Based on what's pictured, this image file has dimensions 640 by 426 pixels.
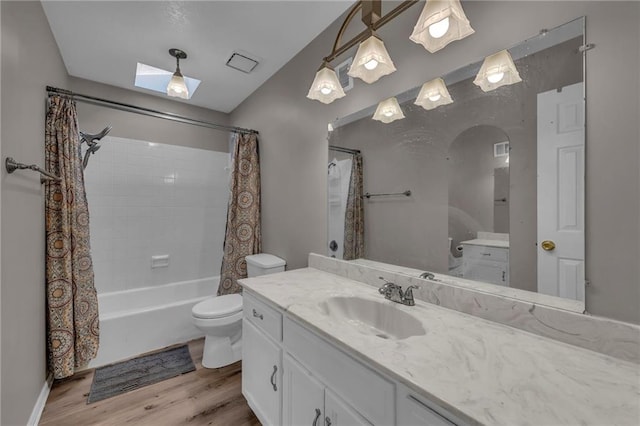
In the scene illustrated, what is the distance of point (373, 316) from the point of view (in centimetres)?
126

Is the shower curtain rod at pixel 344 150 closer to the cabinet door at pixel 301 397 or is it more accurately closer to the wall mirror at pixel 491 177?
the wall mirror at pixel 491 177

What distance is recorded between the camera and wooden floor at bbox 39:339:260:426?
1539 mm

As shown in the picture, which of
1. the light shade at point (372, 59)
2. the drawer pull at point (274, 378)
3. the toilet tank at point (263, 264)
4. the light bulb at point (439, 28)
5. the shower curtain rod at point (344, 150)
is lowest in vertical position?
the drawer pull at point (274, 378)

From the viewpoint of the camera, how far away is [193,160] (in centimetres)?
324

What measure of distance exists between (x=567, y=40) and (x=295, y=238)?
1.85m

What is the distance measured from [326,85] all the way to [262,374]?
1.56m

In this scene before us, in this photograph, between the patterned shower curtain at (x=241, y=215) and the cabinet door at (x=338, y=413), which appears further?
the patterned shower curtain at (x=241, y=215)

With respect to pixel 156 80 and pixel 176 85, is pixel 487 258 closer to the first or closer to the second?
pixel 176 85

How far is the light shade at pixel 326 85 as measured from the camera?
1.42 meters

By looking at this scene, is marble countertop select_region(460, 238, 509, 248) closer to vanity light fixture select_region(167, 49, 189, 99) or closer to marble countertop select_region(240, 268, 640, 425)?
marble countertop select_region(240, 268, 640, 425)

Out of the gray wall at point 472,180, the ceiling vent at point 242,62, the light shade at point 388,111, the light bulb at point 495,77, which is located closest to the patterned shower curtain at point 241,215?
the ceiling vent at point 242,62

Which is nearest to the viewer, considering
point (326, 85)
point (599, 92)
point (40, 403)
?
point (599, 92)

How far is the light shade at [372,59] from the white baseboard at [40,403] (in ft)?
8.27

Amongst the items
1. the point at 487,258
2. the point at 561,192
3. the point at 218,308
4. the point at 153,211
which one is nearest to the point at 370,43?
the point at 561,192
